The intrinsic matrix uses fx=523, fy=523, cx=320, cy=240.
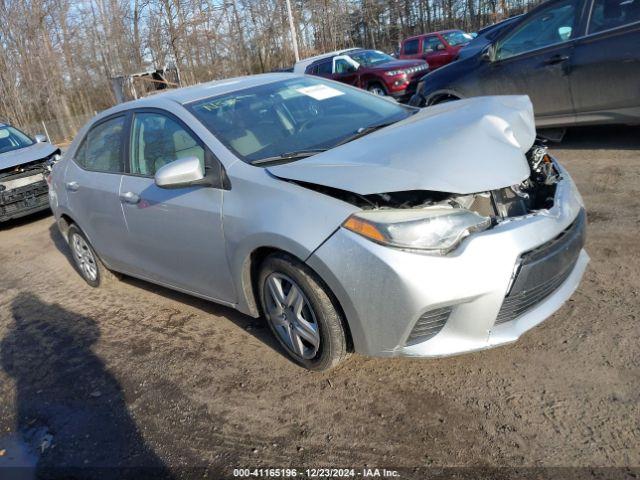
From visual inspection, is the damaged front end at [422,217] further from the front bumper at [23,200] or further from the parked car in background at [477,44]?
the front bumper at [23,200]

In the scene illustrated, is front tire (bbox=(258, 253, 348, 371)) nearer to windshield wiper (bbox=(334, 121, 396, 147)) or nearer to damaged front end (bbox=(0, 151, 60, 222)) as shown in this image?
windshield wiper (bbox=(334, 121, 396, 147))

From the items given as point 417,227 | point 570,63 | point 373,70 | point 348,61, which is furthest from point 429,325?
point 348,61

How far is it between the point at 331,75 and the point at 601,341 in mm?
12842

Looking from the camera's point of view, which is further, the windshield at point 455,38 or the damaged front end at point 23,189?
the windshield at point 455,38

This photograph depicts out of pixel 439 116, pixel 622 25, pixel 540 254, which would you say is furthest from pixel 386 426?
pixel 622 25

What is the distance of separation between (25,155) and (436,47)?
12.3 meters

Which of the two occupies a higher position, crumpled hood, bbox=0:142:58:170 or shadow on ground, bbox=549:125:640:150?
crumpled hood, bbox=0:142:58:170

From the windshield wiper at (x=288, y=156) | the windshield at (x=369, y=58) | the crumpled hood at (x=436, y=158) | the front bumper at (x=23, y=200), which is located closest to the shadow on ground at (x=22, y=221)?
the front bumper at (x=23, y=200)

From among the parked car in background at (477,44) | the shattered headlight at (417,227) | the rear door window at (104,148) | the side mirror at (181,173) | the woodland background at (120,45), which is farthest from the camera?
the woodland background at (120,45)

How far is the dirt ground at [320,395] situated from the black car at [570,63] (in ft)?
6.13

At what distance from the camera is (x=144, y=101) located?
389cm

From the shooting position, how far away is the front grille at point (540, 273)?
244cm

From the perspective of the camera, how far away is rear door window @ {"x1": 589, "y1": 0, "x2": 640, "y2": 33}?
17.3ft

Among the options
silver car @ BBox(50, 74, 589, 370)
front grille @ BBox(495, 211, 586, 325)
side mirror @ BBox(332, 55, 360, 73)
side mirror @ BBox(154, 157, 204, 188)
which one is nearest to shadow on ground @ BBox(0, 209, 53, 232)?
silver car @ BBox(50, 74, 589, 370)
